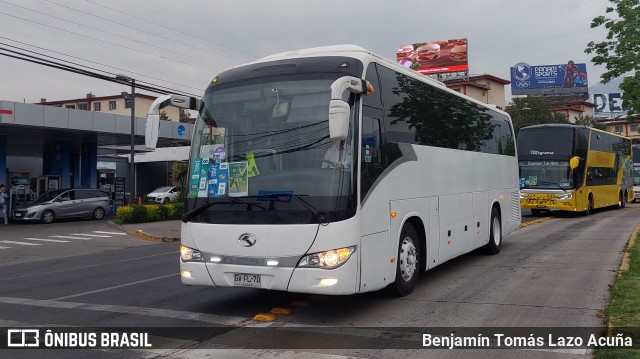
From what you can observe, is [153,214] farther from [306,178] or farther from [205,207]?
[306,178]

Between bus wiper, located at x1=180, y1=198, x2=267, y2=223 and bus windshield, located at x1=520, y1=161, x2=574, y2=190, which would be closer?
bus wiper, located at x1=180, y1=198, x2=267, y2=223

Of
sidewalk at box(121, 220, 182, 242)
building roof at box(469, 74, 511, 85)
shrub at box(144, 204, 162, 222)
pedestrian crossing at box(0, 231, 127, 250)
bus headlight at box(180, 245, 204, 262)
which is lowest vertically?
pedestrian crossing at box(0, 231, 127, 250)

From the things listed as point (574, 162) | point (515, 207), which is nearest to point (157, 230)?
point (515, 207)

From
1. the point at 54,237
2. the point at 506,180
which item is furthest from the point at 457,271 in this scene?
the point at 54,237

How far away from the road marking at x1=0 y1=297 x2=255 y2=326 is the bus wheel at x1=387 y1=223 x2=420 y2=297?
215 cm

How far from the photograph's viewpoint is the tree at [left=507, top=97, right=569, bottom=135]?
4900 cm

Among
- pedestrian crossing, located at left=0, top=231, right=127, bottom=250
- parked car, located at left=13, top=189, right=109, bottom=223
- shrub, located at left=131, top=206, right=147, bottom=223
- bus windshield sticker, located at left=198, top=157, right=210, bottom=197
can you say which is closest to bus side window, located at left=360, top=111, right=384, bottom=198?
bus windshield sticker, located at left=198, top=157, right=210, bottom=197

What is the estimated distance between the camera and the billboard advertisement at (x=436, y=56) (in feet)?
202

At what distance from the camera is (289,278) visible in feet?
20.2

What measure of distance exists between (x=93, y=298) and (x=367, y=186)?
483cm

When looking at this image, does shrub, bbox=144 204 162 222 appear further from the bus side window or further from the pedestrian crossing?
the bus side window

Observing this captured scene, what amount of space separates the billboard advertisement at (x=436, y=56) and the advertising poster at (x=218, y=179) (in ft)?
187

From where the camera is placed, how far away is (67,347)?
579cm

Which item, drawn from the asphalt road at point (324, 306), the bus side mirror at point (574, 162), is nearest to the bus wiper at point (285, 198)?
the asphalt road at point (324, 306)
